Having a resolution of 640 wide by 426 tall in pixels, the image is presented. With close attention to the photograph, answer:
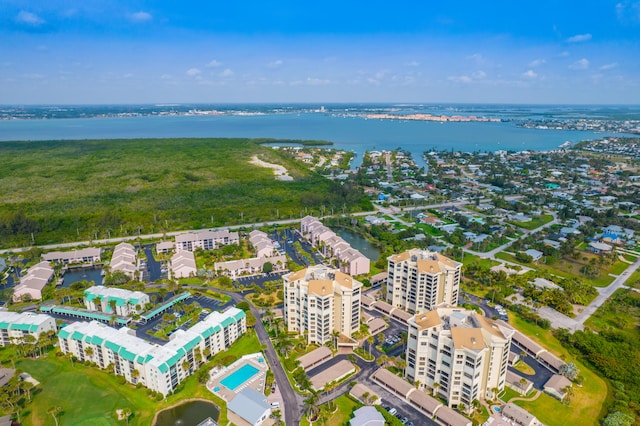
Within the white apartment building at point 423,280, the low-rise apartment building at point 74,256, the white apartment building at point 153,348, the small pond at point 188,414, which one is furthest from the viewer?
the low-rise apartment building at point 74,256

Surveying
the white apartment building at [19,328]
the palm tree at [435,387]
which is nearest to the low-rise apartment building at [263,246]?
the white apartment building at [19,328]

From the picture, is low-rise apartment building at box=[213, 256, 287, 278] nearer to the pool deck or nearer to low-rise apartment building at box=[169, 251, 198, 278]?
low-rise apartment building at box=[169, 251, 198, 278]

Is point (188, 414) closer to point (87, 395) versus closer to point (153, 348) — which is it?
Result: point (153, 348)

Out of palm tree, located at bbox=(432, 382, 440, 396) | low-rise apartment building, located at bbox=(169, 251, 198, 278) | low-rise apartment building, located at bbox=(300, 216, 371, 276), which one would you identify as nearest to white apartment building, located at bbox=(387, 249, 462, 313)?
low-rise apartment building, located at bbox=(300, 216, 371, 276)

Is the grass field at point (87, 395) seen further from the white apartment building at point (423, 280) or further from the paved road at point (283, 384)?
the white apartment building at point (423, 280)

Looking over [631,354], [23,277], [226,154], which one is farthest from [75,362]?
[226,154]
